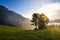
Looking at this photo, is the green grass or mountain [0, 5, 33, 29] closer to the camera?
the green grass

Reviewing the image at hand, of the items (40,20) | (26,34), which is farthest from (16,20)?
(40,20)

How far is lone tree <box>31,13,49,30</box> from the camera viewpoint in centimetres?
747

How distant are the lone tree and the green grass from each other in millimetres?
279

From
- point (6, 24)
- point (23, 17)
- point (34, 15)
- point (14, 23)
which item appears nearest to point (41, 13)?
point (34, 15)

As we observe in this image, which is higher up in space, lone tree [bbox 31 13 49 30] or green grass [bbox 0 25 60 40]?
lone tree [bbox 31 13 49 30]

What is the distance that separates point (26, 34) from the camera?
705 centimetres

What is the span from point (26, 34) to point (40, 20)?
1041 mm

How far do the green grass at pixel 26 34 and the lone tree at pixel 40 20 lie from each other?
0.28 metres

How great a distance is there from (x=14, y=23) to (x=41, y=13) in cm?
134

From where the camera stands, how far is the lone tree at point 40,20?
747cm

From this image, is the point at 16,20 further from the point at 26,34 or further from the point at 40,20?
the point at 40,20

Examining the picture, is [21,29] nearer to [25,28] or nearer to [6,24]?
[25,28]

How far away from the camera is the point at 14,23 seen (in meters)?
7.65

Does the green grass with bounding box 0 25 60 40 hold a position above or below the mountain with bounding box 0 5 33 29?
below
